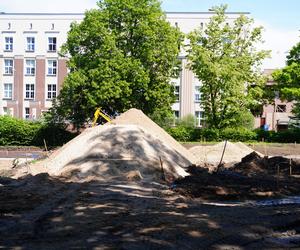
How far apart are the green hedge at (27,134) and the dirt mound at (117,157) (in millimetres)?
17507

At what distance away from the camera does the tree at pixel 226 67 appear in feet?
127

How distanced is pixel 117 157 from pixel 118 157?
0.14 feet

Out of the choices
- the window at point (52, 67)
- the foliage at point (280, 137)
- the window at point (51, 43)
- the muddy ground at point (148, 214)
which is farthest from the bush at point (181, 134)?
the window at point (51, 43)

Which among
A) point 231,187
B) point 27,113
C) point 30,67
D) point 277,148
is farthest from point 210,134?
point 30,67

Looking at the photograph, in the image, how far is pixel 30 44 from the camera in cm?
6128

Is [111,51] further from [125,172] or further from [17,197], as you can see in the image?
[17,197]

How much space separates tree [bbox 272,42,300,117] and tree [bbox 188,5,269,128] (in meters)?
1.59

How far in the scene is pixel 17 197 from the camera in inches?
529

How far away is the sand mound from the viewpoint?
19.2m

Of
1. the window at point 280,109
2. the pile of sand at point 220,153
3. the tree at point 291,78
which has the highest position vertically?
the tree at point 291,78

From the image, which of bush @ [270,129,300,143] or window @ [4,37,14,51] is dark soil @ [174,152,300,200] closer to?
bush @ [270,129,300,143]

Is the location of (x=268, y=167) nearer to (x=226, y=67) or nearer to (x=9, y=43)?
(x=226, y=67)

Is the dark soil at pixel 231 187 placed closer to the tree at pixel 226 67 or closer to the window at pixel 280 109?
the tree at pixel 226 67

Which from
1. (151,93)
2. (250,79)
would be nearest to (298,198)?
(151,93)
